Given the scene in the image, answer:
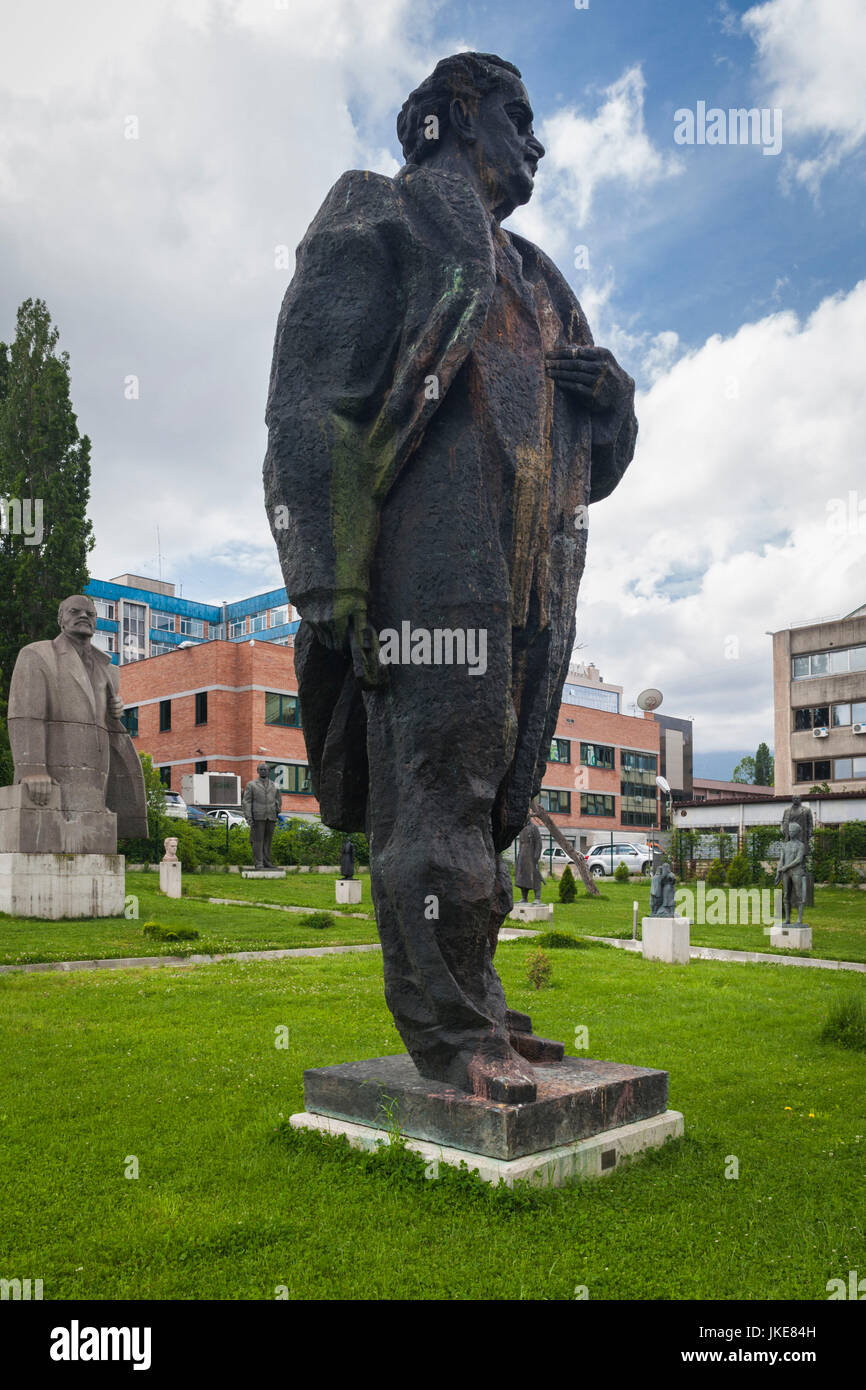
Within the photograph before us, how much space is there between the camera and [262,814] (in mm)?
26000

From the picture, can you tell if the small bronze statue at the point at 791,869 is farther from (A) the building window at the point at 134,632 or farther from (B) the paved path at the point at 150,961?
(A) the building window at the point at 134,632

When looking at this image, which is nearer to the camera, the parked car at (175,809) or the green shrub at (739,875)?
the green shrub at (739,875)

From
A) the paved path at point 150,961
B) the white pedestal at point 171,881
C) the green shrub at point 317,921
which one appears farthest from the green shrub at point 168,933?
the white pedestal at point 171,881

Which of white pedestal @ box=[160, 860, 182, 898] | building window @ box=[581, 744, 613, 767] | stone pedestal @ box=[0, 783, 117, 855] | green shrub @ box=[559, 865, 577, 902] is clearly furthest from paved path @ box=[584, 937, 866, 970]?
building window @ box=[581, 744, 613, 767]

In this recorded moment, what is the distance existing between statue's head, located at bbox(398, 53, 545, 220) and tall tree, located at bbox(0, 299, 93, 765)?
22970 mm

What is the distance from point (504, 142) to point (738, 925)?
17.9m

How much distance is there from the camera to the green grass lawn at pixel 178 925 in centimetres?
1005

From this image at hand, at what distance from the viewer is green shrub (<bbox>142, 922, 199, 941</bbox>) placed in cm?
1103

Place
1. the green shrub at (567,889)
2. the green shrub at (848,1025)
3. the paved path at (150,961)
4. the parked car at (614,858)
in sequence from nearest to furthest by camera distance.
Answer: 1. the green shrub at (848,1025)
2. the paved path at (150,961)
3. the green shrub at (567,889)
4. the parked car at (614,858)

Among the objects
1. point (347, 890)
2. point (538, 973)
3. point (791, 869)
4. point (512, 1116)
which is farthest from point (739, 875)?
point (512, 1116)

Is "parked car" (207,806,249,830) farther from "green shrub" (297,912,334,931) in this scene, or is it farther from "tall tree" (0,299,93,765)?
"green shrub" (297,912,334,931)

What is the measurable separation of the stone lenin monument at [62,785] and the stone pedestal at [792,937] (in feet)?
29.6

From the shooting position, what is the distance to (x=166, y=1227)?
2936 mm

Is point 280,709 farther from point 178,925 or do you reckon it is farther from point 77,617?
point 178,925
